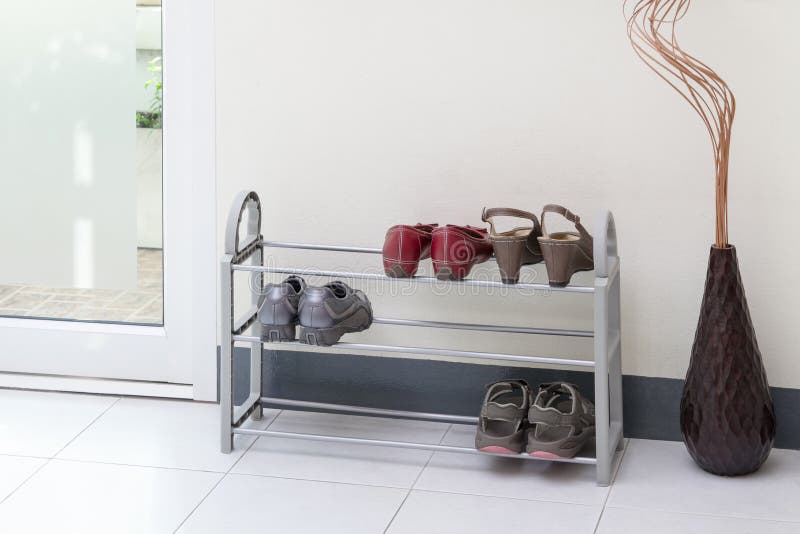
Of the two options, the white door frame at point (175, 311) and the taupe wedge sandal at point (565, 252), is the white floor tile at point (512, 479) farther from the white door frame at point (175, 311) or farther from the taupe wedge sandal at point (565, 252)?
the white door frame at point (175, 311)

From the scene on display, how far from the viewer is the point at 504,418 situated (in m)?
2.77

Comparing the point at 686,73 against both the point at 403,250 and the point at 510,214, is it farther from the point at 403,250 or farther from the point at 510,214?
the point at 403,250

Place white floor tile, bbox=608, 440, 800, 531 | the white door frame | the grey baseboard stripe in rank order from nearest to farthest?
1. white floor tile, bbox=608, 440, 800, 531
2. the grey baseboard stripe
3. the white door frame

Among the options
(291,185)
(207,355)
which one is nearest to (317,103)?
A: (291,185)

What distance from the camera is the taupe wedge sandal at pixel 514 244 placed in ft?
8.77

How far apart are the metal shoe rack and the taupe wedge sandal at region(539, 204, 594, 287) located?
0.04m

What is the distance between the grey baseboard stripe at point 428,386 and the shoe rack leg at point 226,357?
0.34 metres

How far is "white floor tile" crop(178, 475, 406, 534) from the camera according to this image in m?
2.50

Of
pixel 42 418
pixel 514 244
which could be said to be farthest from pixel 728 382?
pixel 42 418

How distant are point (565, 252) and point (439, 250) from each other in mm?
314

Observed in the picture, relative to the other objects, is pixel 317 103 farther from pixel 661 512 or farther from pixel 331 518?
pixel 661 512

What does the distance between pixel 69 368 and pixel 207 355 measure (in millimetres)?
474

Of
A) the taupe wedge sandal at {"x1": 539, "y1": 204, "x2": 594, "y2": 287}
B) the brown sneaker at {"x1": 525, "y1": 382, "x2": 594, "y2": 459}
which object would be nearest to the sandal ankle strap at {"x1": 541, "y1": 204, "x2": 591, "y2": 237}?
the taupe wedge sandal at {"x1": 539, "y1": 204, "x2": 594, "y2": 287}

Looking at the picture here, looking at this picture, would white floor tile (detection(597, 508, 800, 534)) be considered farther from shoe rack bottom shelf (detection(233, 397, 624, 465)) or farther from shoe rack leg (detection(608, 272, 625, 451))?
shoe rack leg (detection(608, 272, 625, 451))
